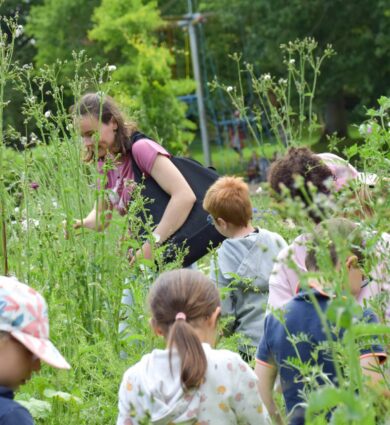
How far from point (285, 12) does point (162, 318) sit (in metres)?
32.5

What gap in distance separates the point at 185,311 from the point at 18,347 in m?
0.49

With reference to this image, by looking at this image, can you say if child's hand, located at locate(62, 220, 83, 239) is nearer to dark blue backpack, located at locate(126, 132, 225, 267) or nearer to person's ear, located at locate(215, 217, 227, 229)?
dark blue backpack, located at locate(126, 132, 225, 267)

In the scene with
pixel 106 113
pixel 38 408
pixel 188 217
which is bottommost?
pixel 38 408

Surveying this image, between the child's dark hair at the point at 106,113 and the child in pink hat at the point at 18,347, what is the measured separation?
2138 mm

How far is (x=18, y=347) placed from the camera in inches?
106

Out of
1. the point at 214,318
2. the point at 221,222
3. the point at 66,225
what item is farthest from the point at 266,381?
the point at 66,225

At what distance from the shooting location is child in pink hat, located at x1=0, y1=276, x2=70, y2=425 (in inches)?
104

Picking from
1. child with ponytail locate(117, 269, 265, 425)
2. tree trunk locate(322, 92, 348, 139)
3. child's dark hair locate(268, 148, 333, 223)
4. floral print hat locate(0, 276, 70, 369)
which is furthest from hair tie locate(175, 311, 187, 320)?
tree trunk locate(322, 92, 348, 139)

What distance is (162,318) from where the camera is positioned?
9.82ft

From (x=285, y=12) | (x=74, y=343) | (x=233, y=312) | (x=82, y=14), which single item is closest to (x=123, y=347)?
(x=74, y=343)

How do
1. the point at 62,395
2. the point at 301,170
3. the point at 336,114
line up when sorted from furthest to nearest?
1. the point at 336,114
2. the point at 301,170
3. the point at 62,395

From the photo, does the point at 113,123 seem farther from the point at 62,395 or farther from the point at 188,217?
the point at 62,395

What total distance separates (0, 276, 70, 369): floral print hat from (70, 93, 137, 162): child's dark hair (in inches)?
82.8

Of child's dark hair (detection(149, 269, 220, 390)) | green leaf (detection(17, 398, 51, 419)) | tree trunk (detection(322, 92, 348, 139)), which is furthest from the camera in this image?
tree trunk (detection(322, 92, 348, 139))
